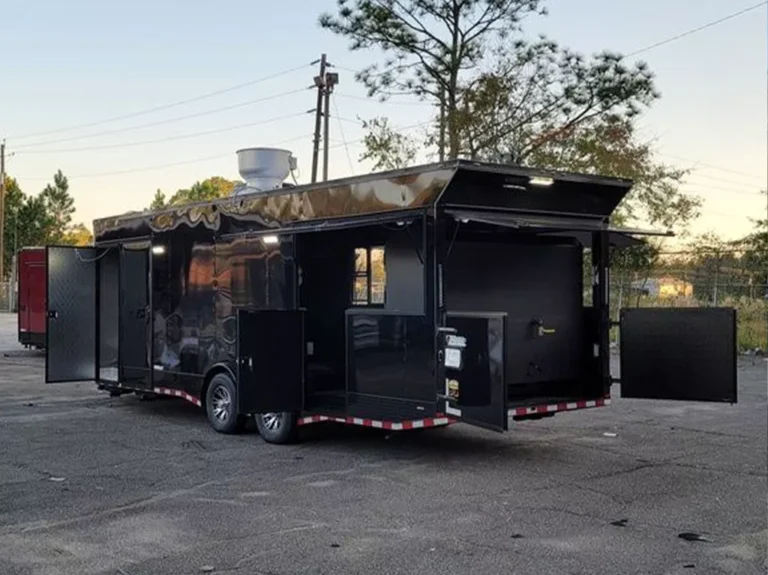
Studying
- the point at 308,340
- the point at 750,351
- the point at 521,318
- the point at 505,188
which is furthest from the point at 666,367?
the point at 750,351

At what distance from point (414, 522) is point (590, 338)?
381cm

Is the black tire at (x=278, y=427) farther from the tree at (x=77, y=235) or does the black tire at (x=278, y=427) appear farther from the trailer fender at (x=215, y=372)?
the tree at (x=77, y=235)

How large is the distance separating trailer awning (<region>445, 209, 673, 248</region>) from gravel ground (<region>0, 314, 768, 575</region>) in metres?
2.22

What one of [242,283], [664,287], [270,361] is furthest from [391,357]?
[664,287]

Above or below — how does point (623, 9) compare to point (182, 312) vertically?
above

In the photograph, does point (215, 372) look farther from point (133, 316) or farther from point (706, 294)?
point (706, 294)

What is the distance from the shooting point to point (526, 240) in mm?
8805

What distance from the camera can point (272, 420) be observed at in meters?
8.91

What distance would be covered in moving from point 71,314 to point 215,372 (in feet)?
11.5

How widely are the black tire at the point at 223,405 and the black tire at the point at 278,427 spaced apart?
14.7 inches

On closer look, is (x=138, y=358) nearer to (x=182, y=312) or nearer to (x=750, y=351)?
(x=182, y=312)

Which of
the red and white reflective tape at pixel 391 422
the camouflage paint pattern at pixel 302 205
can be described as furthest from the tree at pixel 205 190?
the red and white reflective tape at pixel 391 422

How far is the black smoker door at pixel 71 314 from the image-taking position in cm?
1178

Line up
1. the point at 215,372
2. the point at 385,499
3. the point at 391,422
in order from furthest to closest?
the point at 215,372 → the point at 391,422 → the point at 385,499
